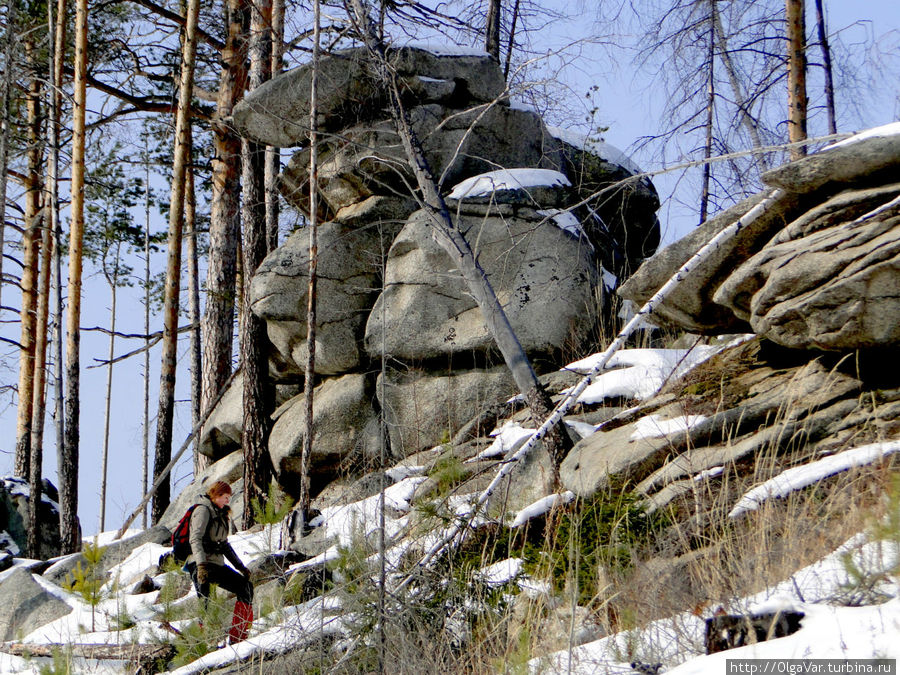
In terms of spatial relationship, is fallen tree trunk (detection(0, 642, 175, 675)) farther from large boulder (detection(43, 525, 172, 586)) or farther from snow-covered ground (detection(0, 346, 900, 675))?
large boulder (detection(43, 525, 172, 586))

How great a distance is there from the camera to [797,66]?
1076 centimetres

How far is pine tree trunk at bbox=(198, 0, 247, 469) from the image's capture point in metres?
13.7

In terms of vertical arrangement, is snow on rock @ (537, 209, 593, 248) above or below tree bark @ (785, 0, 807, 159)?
below

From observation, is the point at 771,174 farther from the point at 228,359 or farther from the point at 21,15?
the point at 21,15

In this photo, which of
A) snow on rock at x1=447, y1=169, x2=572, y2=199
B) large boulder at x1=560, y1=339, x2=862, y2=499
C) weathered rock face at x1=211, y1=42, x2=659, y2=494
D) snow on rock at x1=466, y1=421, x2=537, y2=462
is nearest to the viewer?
large boulder at x1=560, y1=339, x2=862, y2=499

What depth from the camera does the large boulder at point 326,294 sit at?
462 inches

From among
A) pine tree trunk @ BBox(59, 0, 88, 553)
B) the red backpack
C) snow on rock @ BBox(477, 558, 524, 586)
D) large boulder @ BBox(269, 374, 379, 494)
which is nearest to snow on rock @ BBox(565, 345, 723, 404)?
snow on rock @ BBox(477, 558, 524, 586)

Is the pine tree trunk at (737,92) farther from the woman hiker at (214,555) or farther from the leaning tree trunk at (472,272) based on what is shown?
the woman hiker at (214,555)

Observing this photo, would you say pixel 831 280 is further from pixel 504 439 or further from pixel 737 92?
pixel 737 92

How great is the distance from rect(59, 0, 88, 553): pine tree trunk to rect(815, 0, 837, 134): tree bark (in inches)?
424

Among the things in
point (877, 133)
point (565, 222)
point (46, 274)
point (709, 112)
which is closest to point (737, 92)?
point (709, 112)

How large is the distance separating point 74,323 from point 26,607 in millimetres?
4945

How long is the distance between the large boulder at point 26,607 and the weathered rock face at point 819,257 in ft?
24.3

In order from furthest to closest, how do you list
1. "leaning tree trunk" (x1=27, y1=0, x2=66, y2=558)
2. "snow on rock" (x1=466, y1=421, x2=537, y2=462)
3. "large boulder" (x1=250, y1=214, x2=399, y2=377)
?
"leaning tree trunk" (x1=27, y1=0, x2=66, y2=558) → "large boulder" (x1=250, y1=214, x2=399, y2=377) → "snow on rock" (x1=466, y1=421, x2=537, y2=462)
